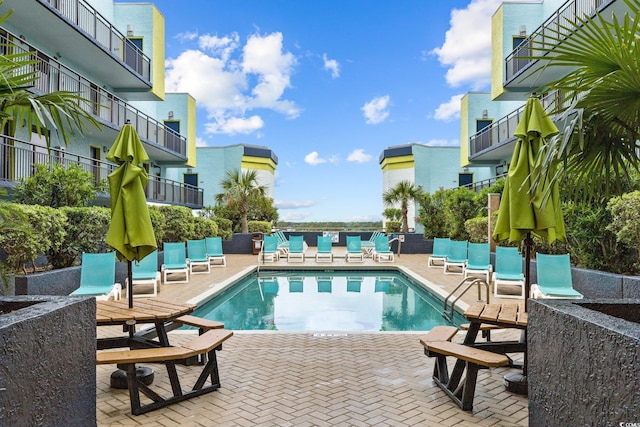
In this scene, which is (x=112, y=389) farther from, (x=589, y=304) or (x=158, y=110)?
(x=158, y=110)

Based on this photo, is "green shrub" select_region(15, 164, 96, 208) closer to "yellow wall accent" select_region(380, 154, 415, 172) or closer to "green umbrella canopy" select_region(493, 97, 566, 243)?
"green umbrella canopy" select_region(493, 97, 566, 243)

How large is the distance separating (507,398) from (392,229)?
22275mm

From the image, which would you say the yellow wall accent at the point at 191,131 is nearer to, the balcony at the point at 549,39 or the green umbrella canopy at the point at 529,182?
the balcony at the point at 549,39

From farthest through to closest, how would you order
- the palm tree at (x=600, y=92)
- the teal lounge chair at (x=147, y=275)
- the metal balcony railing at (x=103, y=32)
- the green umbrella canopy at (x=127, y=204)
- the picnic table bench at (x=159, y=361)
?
1. the metal balcony railing at (x=103, y=32)
2. the teal lounge chair at (x=147, y=275)
3. the green umbrella canopy at (x=127, y=204)
4. the picnic table bench at (x=159, y=361)
5. the palm tree at (x=600, y=92)

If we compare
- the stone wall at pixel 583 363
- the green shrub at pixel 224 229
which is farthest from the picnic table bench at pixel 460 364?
the green shrub at pixel 224 229

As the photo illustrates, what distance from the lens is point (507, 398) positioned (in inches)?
156

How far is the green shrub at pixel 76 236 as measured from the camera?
8492 mm

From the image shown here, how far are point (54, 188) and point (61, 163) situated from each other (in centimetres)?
316

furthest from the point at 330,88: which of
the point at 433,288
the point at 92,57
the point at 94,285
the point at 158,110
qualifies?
the point at 94,285

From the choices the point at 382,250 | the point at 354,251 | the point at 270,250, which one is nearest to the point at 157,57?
the point at 270,250

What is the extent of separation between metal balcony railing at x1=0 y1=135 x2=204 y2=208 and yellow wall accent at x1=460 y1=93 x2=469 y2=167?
15.3 meters

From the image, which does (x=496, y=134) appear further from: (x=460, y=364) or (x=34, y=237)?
(x=34, y=237)

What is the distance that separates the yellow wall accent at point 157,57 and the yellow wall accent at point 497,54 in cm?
1586

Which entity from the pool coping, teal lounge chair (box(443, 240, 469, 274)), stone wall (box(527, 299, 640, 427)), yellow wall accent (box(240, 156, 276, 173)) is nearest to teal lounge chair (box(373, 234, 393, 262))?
the pool coping
